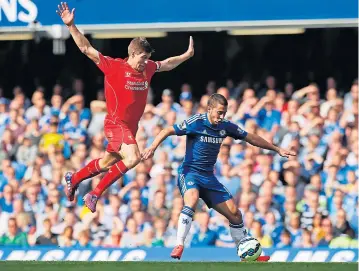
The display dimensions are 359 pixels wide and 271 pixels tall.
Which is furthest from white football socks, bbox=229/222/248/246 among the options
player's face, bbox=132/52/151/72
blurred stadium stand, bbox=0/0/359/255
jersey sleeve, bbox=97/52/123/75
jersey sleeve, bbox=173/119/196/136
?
blurred stadium stand, bbox=0/0/359/255

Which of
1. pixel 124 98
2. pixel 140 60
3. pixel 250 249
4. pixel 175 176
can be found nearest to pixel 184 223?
pixel 250 249

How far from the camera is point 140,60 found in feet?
45.0

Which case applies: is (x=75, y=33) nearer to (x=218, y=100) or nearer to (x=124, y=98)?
(x=124, y=98)

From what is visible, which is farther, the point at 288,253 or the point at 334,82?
the point at 334,82

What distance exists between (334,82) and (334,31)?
0.93 metres

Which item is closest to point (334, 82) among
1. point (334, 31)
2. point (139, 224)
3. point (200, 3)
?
point (334, 31)

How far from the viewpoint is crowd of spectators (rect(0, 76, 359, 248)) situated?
1695 centimetres

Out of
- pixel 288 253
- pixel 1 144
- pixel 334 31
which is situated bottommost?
pixel 288 253

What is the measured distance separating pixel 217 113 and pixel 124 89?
1009mm

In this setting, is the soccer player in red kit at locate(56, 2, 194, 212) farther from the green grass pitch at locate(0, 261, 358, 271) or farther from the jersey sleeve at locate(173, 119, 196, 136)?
the green grass pitch at locate(0, 261, 358, 271)

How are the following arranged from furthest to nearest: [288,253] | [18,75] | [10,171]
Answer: [18,75] < [10,171] < [288,253]

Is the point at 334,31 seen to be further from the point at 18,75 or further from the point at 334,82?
the point at 18,75

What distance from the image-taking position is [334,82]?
61.3ft

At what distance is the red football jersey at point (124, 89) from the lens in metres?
13.8
